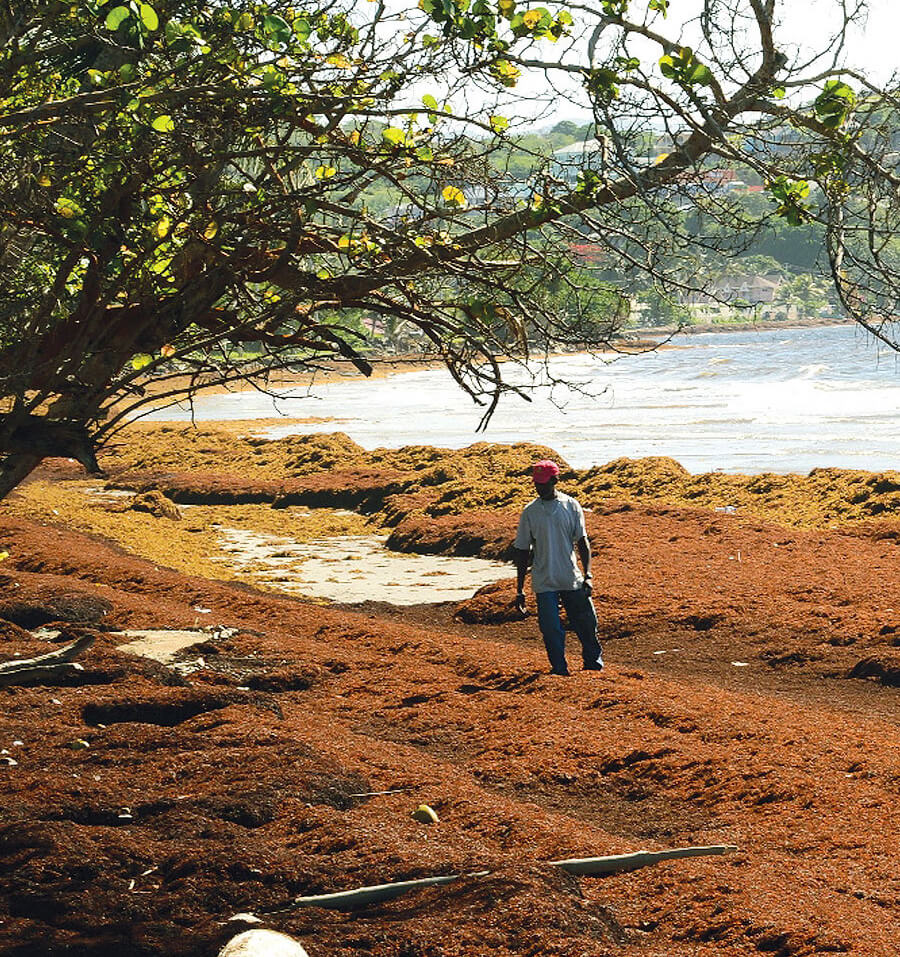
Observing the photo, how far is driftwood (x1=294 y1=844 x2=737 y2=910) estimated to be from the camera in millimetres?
4582

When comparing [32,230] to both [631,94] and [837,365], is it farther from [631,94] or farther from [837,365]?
A: [837,365]

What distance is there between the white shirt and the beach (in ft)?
2.28

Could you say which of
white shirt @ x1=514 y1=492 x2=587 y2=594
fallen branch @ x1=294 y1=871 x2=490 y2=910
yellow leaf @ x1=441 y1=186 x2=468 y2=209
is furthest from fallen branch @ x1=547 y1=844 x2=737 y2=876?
white shirt @ x1=514 y1=492 x2=587 y2=594

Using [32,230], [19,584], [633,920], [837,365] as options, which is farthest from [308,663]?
[837,365]

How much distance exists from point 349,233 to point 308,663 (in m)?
4.53

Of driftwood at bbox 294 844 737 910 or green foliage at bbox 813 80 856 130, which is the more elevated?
green foliage at bbox 813 80 856 130

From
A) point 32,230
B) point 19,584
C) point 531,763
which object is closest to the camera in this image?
point 32,230

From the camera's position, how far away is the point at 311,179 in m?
6.34

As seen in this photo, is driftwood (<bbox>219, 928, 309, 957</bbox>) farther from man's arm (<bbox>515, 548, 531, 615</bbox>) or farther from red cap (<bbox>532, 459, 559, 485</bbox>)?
man's arm (<bbox>515, 548, 531, 615</bbox>)

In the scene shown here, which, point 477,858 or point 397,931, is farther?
point 477,858

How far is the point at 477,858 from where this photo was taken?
499 cm

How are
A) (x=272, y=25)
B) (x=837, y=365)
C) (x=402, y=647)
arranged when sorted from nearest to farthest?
1. (x=272, y=25)
2. (x=402, y=647)
3. (x=837, y=365)

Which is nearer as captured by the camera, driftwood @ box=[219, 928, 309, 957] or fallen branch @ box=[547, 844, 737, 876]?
driftwood @ box=[219, 928, 309, 957]

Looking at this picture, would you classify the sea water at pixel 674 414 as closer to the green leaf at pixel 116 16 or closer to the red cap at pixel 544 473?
the red cap at pixel 544 473
